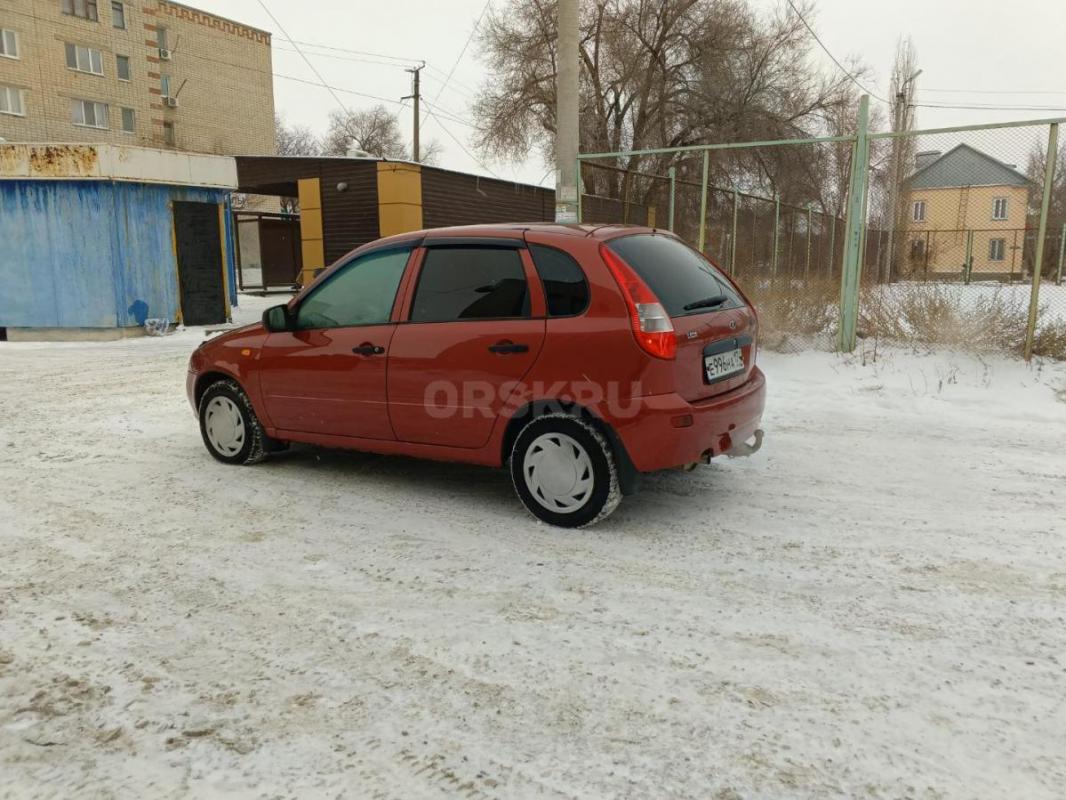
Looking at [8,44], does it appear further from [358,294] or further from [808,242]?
[358,294]

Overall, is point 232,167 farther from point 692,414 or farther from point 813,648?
point 813,648

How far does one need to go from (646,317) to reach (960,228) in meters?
11.0

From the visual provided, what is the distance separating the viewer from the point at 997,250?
1192 cm

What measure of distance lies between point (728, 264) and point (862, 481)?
6146 mm

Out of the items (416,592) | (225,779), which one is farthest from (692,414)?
(225,779)

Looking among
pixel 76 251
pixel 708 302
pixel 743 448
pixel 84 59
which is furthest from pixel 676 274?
pixel 84 59

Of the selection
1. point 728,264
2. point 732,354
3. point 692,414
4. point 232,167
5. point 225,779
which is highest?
point 232,167

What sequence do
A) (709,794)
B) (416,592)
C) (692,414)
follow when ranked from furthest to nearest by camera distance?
1. (692,414)
2. (416,592)
3. (709,794)

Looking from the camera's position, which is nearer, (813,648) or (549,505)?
(813,648)

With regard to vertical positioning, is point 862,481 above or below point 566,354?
below

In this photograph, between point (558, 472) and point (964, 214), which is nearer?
point (558, 472)

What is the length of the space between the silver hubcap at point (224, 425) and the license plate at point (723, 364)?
3.29 m

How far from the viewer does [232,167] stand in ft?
48.8

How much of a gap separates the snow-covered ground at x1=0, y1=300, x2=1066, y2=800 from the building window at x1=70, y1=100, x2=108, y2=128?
4018 centimetres
